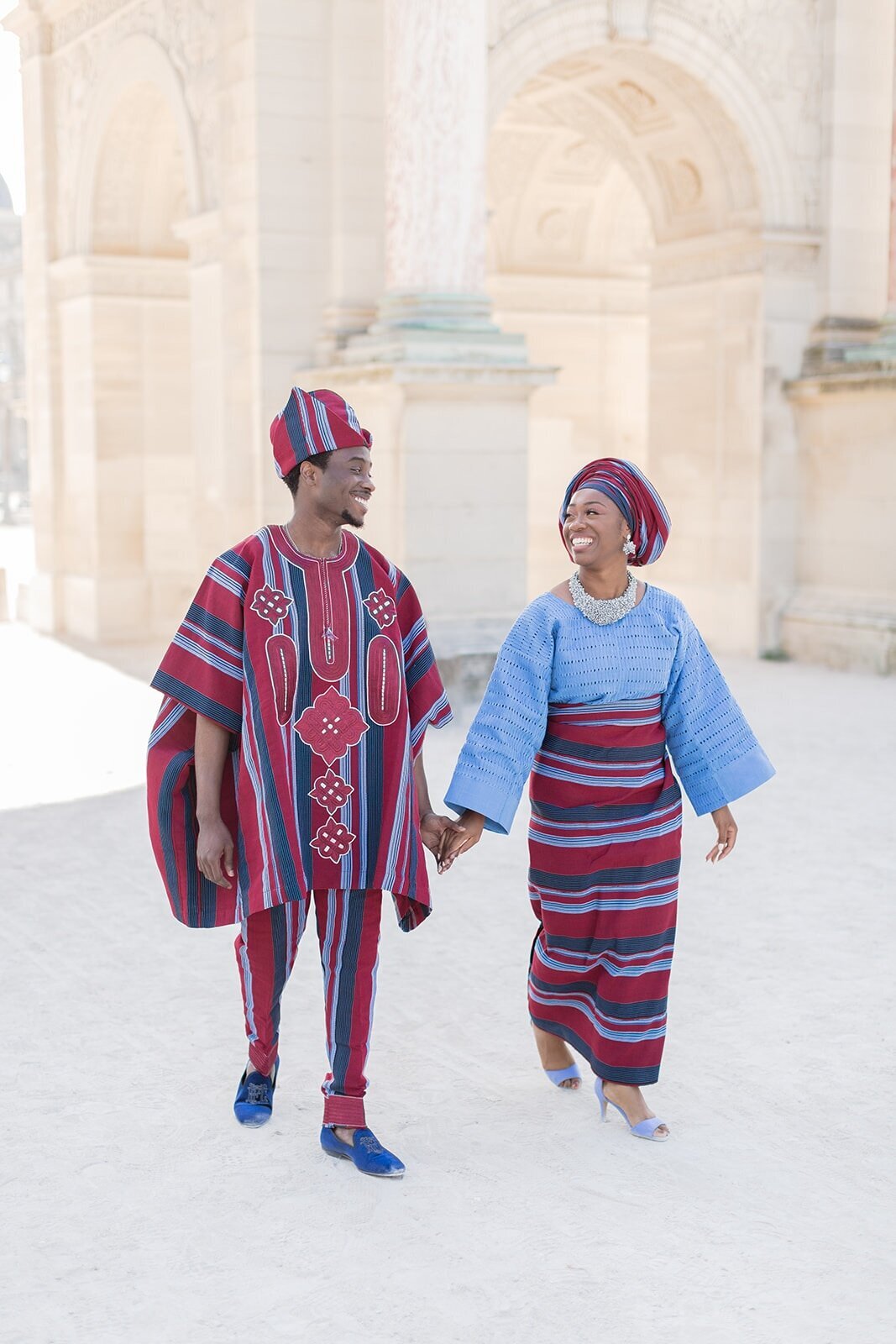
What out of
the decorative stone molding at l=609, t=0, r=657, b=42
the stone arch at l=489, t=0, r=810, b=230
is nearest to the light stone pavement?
the stone arch at l=489, t=0, r=810, b=230

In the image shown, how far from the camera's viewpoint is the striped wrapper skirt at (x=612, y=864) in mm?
3748

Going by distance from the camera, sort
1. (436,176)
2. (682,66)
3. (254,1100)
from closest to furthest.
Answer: (254,1100)
(436,176)
(682,66)

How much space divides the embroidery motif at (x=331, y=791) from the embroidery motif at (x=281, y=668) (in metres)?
0.15

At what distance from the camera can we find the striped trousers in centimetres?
364

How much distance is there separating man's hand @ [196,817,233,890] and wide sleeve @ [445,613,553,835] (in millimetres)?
512

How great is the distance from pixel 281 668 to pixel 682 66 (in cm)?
991

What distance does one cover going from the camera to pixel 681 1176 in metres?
3.59

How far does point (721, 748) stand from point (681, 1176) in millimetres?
983

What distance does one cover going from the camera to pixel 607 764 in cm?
374

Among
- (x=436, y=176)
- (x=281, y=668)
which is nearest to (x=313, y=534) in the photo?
(x=281, y=668)

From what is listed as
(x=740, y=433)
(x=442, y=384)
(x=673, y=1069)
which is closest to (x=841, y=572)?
(x=740, y=433)

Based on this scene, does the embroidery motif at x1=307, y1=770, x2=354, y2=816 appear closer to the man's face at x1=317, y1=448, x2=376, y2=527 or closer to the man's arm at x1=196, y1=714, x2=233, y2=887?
the man's arm at x1=196, y1=714, x2=233, y2=887

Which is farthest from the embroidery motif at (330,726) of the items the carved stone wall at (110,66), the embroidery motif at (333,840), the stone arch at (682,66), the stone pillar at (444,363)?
the carved stone wall at (110,66)

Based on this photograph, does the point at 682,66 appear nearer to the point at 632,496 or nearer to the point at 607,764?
the point at 632,496
